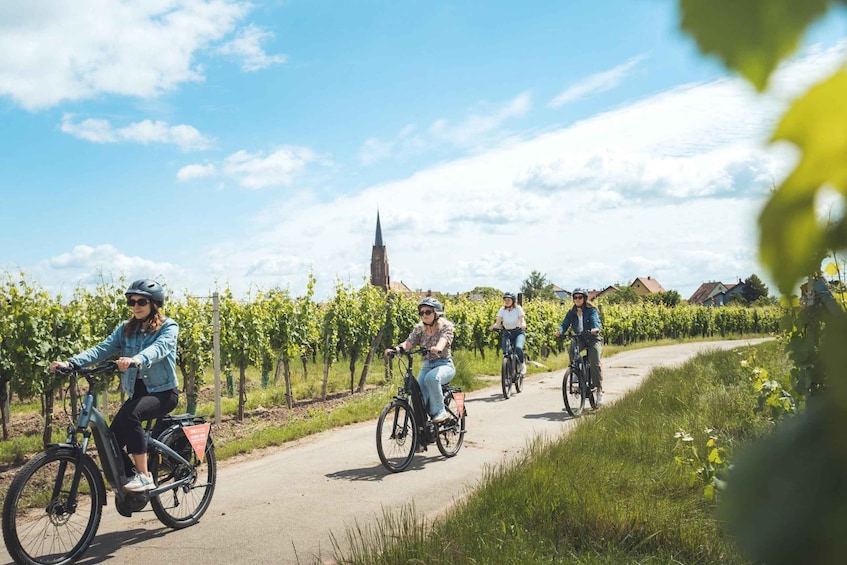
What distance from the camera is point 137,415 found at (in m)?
5.36

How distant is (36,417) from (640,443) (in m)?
13.1

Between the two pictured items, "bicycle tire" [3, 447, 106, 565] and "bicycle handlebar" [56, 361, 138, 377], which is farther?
"bicycle handlebar" [56, 361, 138, 377]

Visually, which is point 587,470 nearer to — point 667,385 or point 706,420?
point 706,420

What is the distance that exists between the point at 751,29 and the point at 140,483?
5675 mm

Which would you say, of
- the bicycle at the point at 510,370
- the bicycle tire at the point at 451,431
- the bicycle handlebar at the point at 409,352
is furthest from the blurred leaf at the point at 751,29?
the bicycle at the point at 510,370

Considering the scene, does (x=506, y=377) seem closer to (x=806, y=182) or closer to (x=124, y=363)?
(x=124, y=363)

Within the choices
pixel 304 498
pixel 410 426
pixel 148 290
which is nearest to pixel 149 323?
pixel 148 290

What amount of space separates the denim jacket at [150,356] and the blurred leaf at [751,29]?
5.43 meters

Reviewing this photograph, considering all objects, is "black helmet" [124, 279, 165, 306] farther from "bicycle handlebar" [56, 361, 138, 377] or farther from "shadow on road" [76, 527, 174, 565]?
"shadow on road" [76, 527, 174, 565]

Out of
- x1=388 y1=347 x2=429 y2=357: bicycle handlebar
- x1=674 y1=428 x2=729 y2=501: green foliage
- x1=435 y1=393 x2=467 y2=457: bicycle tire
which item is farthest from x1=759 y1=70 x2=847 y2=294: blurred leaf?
x1=435 y1=393 x2=467 y2=457: bicycle tire

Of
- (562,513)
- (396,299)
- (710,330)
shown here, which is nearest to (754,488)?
(562,513)

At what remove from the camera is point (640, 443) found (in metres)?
6.84

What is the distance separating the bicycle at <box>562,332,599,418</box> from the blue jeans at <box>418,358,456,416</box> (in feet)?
10.5

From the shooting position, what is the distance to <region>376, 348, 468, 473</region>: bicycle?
7.41 meters
